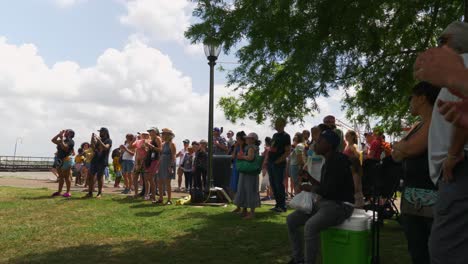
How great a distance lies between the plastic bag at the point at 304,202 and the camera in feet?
16.5

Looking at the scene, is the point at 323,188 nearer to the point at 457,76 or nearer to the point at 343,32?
the point at 343,32

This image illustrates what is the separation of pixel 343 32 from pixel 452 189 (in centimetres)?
333

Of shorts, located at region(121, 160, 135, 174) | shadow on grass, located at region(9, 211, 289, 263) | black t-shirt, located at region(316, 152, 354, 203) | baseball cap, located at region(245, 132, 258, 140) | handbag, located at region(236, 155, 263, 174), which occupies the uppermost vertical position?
baseball cap, located at region(245, 132, 258, 140)

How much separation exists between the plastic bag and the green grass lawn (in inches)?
41.9

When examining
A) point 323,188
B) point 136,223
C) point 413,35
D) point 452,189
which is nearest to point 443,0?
point 413,35

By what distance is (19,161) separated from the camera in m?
41.6

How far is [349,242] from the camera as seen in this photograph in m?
4.48

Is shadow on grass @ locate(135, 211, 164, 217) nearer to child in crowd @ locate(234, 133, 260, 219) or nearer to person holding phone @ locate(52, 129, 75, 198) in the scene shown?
child in crowd @ locate(234, 133, 260, 219)

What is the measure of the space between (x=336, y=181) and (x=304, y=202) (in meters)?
0.53

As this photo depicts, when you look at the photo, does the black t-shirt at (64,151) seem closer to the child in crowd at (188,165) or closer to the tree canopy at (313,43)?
the child in crowd at (188,165)

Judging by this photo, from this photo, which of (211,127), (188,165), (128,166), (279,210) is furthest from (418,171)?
(188,165)

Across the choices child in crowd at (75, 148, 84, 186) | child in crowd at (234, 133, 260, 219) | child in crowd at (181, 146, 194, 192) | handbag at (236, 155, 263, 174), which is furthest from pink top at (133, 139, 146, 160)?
child in crowd at (75, 148, 84, 186)

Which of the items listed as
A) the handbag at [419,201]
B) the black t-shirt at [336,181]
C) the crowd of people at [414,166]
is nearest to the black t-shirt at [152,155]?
the crowd of people at [414,166]

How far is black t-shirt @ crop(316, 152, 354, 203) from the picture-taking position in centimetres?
466
